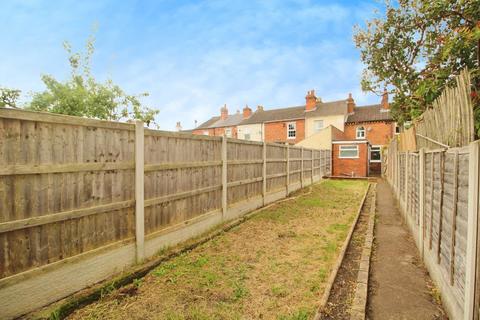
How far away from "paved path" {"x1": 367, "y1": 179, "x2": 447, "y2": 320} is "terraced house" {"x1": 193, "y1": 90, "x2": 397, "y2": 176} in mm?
16939

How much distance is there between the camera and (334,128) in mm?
23531

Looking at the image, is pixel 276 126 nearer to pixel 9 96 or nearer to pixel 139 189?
pixel 9 96

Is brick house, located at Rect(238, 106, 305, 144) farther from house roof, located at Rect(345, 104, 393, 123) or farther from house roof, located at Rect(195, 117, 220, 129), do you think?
house roof, located at Rect(195, 117, 220, 129)

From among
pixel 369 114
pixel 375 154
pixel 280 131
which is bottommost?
pixel 375 154

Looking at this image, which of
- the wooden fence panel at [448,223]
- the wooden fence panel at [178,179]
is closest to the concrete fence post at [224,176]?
the wooden fence panel at [178,179]

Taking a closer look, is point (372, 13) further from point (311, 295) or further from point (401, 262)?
point (311, 295)

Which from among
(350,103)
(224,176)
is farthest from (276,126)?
(224,176)

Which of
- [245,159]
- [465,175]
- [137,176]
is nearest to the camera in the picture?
[465,175]

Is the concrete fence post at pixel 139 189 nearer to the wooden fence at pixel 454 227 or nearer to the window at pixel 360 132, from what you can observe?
the wooden fence at pixel 454 227

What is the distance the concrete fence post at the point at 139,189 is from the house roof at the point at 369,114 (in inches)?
1167

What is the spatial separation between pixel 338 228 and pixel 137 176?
4.91 m

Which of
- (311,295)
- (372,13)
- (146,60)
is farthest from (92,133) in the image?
(146,60)

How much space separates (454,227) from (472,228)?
66 cm

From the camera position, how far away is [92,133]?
318 cm
